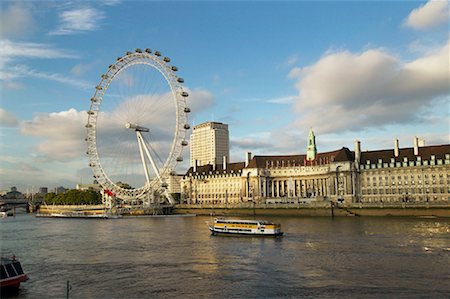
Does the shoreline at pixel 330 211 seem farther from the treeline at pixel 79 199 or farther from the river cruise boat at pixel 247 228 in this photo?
the treeline at pixel 79 199

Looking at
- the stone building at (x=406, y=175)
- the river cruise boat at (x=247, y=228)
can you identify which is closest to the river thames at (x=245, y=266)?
the river cruise boat at (x=247, y=228)

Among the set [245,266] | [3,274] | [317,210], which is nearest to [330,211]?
[317,210]

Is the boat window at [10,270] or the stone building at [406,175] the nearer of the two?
the boat window at [10,270]

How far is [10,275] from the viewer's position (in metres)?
23.2

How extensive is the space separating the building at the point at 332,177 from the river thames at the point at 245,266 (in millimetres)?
39096

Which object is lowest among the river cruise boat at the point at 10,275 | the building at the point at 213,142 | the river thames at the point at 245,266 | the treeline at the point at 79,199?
the river thames at the point at 245,266

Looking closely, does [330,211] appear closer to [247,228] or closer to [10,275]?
[247,228]

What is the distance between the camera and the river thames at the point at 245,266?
22.7m

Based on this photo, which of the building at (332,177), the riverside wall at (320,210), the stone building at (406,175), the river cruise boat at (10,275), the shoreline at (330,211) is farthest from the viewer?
the building at (332,177)

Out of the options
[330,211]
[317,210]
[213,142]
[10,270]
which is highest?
[213,142]

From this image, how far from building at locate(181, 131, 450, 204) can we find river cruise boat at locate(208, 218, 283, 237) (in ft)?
128

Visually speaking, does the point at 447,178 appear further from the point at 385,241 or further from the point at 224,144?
the point at 224,144

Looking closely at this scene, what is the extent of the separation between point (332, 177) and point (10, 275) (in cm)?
7378

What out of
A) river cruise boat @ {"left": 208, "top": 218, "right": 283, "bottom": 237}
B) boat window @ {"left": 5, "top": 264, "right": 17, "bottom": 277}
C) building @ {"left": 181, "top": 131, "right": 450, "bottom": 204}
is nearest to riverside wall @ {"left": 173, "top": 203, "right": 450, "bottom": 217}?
building @ {"left": 181, "top": 131, "right": 450, "bottom": 204}
